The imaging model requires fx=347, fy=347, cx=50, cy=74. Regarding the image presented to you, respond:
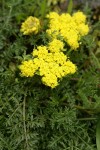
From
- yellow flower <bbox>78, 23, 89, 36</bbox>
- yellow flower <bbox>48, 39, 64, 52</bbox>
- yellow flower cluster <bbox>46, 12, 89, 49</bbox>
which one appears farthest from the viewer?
yellow flower <bbox>78, 23, 89, 36</bbox>

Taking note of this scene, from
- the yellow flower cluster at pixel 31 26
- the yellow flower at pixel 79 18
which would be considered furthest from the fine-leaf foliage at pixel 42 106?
the yellow flower at pixel 79 18

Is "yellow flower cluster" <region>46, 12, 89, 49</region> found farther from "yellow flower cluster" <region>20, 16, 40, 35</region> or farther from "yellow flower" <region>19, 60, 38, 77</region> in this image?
"yellow flower" <region>19, 60, 38, 77</region>

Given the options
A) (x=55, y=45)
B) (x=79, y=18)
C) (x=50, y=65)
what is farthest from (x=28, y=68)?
(x=79, y=18)

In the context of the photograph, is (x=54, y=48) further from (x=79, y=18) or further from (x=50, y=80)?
(x=79, y=18)

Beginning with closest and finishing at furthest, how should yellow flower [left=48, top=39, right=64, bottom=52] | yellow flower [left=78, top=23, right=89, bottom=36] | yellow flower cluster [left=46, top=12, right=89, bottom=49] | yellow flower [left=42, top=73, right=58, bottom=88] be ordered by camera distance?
yellow flower [left=42, top=73, right=58, bottom=88] < yellow flower [left=48, top=39, right=64, bottom=52] < yellow flower cluster [left=46, top=12, right=89, bottom=49] < yellow flower [left=78, top=23, right=89, bottom=36]

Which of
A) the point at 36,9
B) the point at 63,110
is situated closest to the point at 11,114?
the point at 63,110

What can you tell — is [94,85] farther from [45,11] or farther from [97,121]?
[45,11]

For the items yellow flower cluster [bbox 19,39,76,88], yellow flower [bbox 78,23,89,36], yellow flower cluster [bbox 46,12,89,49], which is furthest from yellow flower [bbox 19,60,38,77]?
yellow flower [bbox 78,23,89,36]

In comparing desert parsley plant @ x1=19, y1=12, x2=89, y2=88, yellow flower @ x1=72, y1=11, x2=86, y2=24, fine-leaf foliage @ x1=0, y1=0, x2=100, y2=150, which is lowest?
fine-leaf foliage @ x1=0, y1=0, x2=100, y2=150
